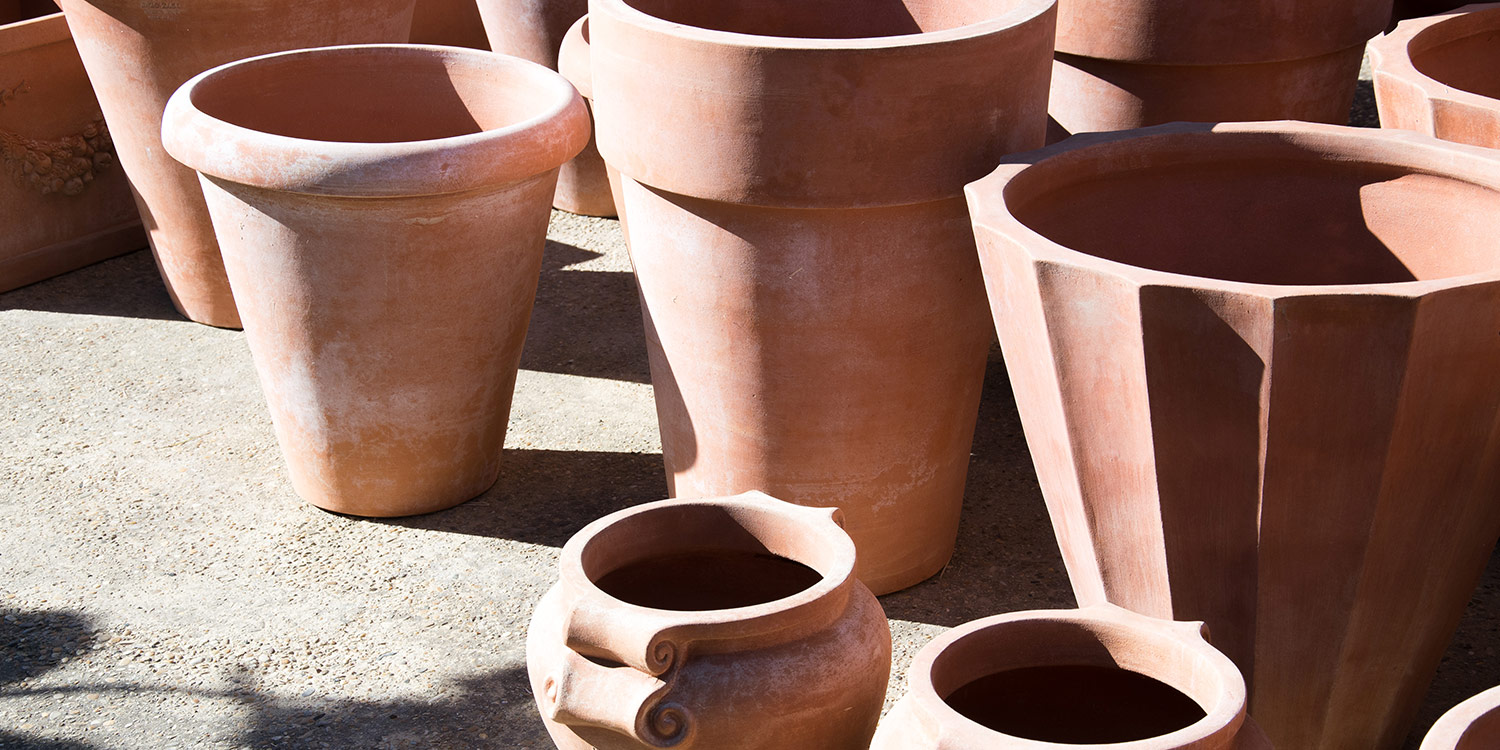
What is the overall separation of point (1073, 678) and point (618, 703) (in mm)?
603

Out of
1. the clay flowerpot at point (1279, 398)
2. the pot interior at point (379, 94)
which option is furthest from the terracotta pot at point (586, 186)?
the clay flowerpot at point (1279, 398)

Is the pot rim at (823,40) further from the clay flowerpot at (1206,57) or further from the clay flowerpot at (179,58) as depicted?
the clay flowerpot at (179,58)

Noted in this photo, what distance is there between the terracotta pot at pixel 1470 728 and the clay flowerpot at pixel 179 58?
3317 mm

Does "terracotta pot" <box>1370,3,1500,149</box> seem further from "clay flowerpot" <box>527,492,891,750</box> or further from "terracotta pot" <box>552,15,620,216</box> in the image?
"terracotta pot" <box>552,15,620,216</box>

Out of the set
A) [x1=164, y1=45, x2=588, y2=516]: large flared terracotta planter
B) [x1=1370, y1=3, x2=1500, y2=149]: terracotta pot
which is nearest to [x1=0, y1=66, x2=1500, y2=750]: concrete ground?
[x1=164, y1=45, x2=588, y2=516]: large flared terracotta planter

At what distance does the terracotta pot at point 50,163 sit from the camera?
437 cm

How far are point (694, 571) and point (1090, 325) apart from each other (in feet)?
2.36

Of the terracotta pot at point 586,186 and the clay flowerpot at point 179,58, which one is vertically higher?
the clay flowerpot at point 179,58

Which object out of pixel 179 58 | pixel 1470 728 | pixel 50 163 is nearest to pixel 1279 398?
pixel 1470 728

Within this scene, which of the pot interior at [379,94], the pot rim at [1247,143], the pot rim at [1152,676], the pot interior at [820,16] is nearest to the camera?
the pot rim at [1152,676]

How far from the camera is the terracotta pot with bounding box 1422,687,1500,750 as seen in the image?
4.87ft

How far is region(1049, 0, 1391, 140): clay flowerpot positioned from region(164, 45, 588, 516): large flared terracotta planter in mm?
1232

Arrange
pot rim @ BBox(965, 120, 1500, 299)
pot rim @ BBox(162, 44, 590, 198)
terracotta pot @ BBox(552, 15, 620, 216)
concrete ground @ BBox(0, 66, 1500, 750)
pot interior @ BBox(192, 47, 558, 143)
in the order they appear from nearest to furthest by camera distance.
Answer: pot rim @ BBox(965, 120, 1500, 299) → concrete ground @ BBox(0, 66, 1500, 750) → pot rim @ BBox(162, 44, 590, 198) → pot interior @ BBox(192, 47, 558, 143) → terracotta pot @ BBox(552, 15, 620, 216)

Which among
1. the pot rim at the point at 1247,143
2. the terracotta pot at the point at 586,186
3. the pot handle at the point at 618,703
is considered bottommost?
the terracotta pot at the point at 586,186
